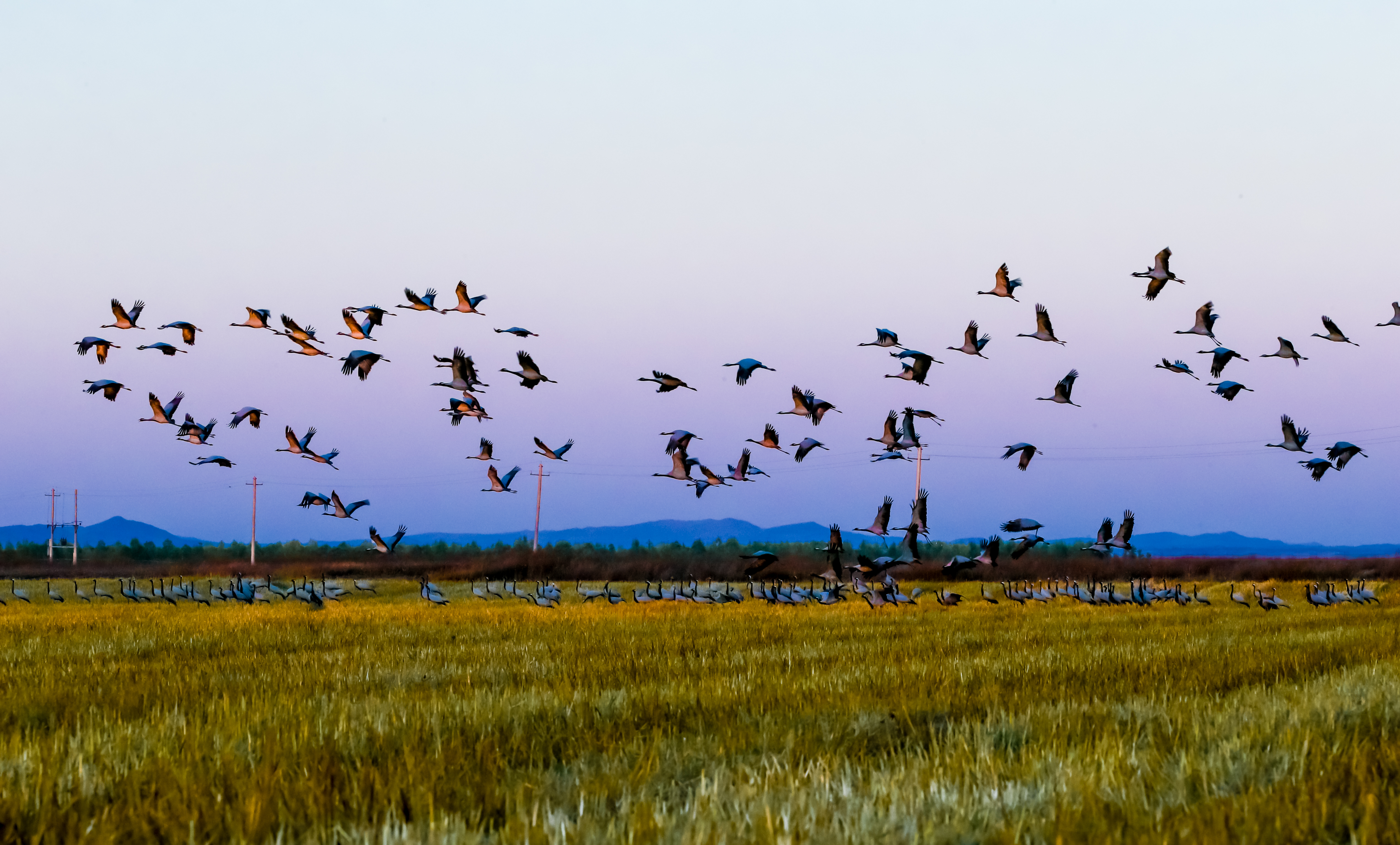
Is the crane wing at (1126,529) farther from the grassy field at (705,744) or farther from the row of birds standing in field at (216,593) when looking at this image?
the row of birds standing in field at (216,593)

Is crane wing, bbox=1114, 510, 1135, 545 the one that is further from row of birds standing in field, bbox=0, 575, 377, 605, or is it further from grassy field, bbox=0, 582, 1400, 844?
row of birds standing in field, bbox=0, 575, 377, 605

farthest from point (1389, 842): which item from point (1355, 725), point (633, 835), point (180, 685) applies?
point (180, 685)

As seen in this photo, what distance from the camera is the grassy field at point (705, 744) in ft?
16.4

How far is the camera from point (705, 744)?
24.2 feet

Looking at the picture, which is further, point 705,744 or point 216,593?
point 216,593

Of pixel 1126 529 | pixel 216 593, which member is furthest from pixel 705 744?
pixel 216 593

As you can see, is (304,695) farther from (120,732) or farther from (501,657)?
(501,657)

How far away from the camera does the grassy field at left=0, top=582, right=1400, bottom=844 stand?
499 centimetres

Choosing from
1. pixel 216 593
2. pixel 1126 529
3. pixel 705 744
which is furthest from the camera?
pixel 216 593

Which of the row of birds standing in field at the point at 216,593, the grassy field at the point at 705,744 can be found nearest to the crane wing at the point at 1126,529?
the grassy field at the point at 705,744

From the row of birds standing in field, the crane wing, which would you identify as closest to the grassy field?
the crane wing

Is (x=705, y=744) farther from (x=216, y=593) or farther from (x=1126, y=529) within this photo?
(x=216, y=593)

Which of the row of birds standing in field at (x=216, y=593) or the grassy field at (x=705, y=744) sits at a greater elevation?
the grassy field at (x=705, y=744)

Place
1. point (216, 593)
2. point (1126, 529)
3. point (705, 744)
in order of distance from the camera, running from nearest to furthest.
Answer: point (705, 744) < point (1126, 529) < point (216, 593)
